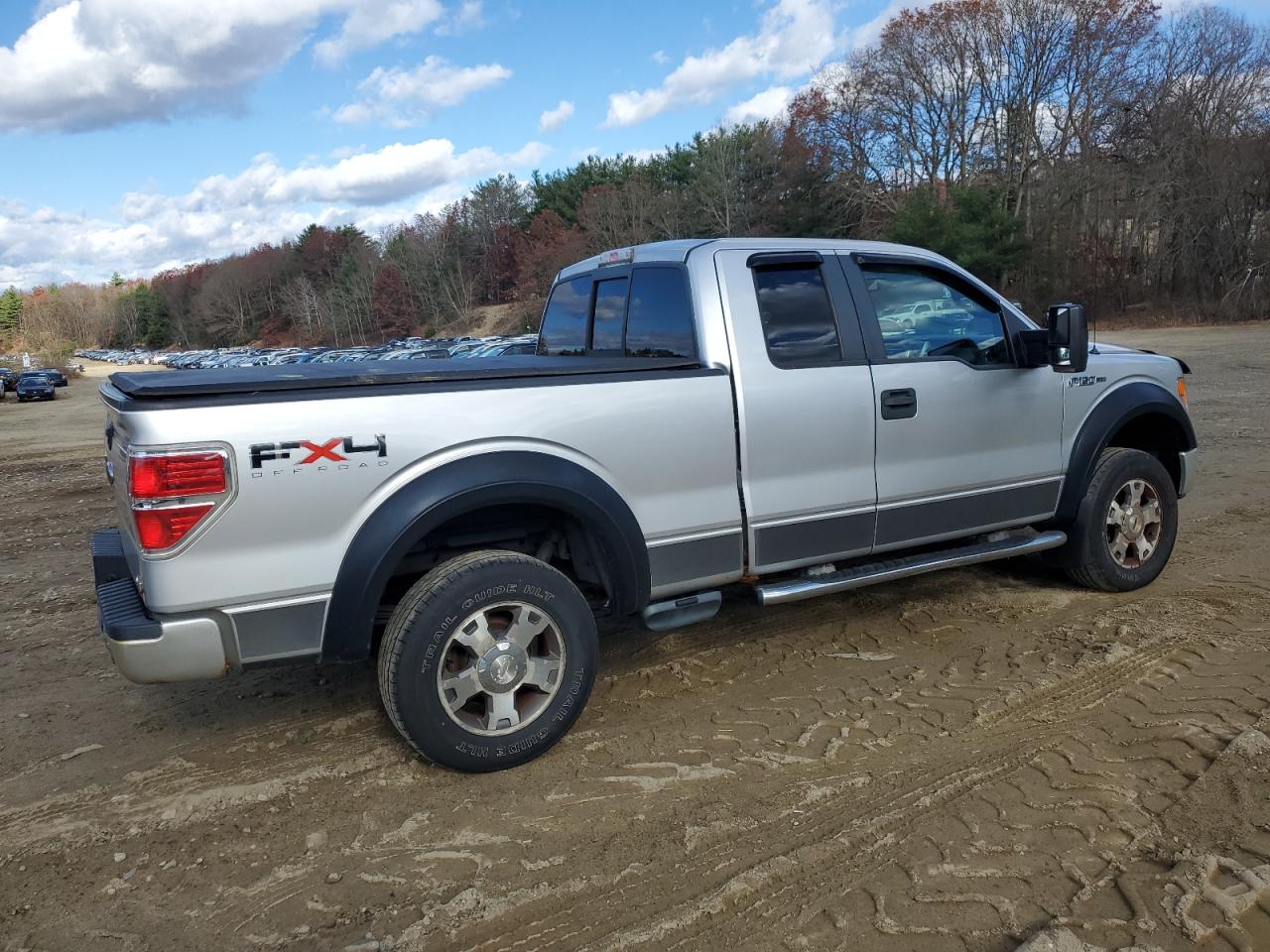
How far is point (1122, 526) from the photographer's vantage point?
5.27 m

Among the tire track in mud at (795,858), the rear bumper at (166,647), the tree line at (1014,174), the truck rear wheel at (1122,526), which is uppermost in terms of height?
the tree line at (1014,174)

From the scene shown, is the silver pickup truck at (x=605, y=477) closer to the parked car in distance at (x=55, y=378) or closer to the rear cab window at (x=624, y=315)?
the rear cab window at (x=624, y=315)

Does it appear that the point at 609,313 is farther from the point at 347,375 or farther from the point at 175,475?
the point at 175,475

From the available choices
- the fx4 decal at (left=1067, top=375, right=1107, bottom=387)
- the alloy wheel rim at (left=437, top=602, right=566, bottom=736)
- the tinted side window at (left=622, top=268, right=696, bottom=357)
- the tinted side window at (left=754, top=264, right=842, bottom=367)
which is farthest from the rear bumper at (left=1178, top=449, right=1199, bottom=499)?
the alloy wheel rim at (left=437, top=602, right=566, bottom=736)

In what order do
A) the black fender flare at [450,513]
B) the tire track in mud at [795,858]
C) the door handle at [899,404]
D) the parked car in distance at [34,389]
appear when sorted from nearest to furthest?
the tire track in mud at [795,858] < the black fender flare at [450,513] < the door handle at [899,404] < the parked car in distance at [34,389]

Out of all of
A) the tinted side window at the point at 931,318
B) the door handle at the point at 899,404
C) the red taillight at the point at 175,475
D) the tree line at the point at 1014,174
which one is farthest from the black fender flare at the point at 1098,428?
the tree line at the point at 1014,174

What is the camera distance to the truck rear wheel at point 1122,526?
16.8 ft

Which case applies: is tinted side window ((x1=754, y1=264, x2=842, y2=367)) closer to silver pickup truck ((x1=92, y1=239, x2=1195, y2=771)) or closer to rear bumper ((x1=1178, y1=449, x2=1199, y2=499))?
silver pickup truck ((x1=92, y1=239, x2=1195, y2=771))

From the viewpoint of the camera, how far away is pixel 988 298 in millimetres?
4777

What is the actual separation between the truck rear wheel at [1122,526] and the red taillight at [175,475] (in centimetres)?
437

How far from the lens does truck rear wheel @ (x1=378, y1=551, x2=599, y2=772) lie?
3.33 metres

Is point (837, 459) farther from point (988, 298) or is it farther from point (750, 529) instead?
point (988, 298)

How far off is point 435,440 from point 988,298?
119 inches

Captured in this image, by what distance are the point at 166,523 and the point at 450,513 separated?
931mm
